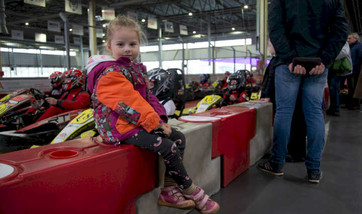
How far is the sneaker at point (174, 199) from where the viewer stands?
Result: 142 cm

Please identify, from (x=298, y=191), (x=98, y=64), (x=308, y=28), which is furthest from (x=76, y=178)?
(x=308, y=28)

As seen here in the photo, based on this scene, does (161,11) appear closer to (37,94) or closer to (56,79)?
(37,94)

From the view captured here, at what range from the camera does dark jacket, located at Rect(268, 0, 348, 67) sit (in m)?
2.07

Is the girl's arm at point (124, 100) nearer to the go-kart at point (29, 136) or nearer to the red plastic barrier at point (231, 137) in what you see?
the red plastic barrier at point (231, 137)

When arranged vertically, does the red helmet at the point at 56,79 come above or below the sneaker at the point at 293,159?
above

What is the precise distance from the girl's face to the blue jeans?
1322mm

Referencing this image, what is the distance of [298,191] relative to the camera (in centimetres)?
200

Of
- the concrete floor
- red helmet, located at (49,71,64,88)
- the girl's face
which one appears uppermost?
the girl's face

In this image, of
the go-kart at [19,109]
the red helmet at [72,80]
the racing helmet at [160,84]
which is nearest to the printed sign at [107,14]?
the go-kart at [19,109]

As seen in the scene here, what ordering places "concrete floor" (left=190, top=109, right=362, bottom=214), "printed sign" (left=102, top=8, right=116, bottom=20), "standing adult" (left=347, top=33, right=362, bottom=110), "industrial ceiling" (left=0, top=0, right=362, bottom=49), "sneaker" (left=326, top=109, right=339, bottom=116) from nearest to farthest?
"concrete floor" (left=190, top=109, right=362, bottom=214) < "sneaker" (left=326, top=109, right=339, bottom=116) < "standing adult" (left=347, top=33, right=362, bottom=110) < "printed sign" (left=102, top=8, right=116, bottom=20) < "industrial ceiling" (left=0, top=0, right=362, bottom=49)

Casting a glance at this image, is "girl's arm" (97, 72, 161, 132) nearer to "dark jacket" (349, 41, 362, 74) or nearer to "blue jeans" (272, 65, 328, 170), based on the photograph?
"blue jeans" (272, 65, 328, 170)

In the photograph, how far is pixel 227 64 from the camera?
1964cm

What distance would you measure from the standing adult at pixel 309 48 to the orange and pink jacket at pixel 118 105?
1.32 meters

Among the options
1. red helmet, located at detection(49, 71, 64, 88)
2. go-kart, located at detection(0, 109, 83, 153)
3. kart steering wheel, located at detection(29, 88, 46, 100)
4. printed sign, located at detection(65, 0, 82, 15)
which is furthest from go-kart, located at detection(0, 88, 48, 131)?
printed sign, located at detection(65, 0, 82, 15)
